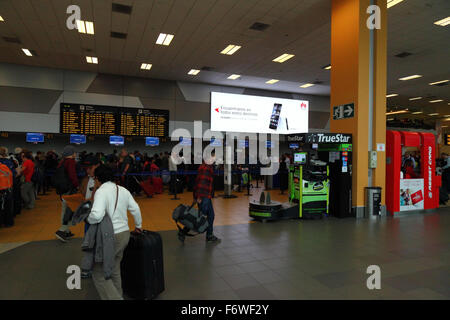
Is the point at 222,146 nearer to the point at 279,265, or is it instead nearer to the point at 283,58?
the point at 283,58

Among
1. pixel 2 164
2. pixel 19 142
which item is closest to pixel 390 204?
pixel 2 164

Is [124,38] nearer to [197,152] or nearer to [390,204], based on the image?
[197,152]

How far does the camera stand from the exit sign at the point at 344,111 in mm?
6541

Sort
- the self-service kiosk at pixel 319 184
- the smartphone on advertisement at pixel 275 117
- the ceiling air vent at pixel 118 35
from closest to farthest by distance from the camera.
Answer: the self-service kiosk at pixel 319 184, the ceiling air vent at pixel 118 35, the smartphone on advertisement at pixel 275 117

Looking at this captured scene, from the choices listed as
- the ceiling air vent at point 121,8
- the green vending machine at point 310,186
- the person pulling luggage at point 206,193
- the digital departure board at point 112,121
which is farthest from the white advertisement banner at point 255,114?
the person pulling luggage at point 206,193

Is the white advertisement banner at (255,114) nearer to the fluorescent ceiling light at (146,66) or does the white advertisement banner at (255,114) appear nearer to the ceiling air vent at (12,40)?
the fluorescent ceiling light at (146,66)

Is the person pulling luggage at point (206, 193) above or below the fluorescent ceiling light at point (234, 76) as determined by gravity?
below

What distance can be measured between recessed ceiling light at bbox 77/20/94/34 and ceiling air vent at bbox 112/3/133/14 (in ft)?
3.97

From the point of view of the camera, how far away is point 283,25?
8047 mm

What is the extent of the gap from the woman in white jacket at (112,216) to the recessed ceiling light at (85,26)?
708cm

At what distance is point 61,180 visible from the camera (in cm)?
440

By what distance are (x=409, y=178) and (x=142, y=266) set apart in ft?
24.6

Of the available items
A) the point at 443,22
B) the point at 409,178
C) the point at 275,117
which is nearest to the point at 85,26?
the point at 275,117

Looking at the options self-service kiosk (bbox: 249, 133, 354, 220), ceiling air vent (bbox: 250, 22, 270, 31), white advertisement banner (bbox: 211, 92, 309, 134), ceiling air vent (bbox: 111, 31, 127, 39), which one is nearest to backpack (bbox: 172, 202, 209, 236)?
self-service kiosk (bbox: 249, 133, 354, 220)
